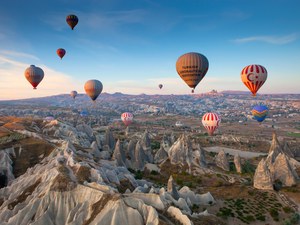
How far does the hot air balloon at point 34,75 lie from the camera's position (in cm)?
8694

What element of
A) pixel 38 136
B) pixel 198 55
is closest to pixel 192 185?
pixel 198 55

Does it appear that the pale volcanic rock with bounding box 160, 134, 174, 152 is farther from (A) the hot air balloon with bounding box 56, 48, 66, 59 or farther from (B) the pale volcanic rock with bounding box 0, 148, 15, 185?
(B) the pale volcanic rock with bounding box 0, 148, 15, 185

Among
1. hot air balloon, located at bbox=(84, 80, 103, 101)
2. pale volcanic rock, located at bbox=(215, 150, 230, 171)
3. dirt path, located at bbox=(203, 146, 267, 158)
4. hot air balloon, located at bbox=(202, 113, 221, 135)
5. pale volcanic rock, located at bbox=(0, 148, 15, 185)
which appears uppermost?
hot air balloon, located at bbox=(84, 80, 103, 101)

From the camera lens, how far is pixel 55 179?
42.3 m

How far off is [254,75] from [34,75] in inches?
2592

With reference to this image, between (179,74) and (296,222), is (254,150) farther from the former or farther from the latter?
(296,222)

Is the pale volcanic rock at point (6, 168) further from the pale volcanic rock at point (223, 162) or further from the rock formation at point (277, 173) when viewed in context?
the pale volcanic rock at point (223, 162)

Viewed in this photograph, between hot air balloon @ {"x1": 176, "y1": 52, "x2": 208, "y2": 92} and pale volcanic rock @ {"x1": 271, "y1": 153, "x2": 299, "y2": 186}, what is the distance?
28.3m

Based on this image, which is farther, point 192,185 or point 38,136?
point 38,136

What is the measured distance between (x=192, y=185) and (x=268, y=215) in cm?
2227

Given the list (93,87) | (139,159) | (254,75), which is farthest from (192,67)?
(93,87)

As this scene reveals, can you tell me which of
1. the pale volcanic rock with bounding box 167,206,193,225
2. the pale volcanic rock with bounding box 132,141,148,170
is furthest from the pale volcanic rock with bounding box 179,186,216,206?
the pale volcanic rock with bounding box 132,141,148,170

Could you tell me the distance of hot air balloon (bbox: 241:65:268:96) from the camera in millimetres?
65750

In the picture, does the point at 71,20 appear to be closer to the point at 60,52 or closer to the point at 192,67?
the point at 60,52
